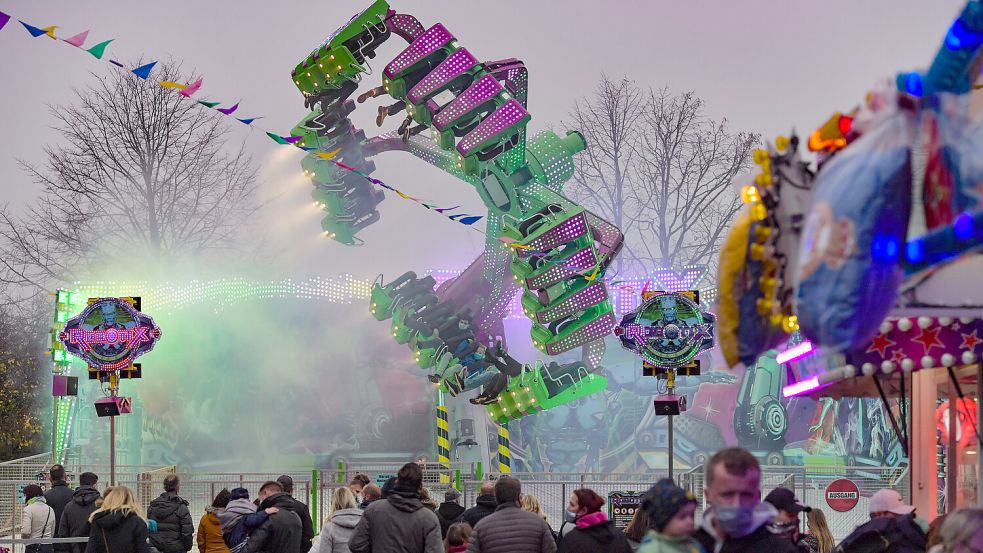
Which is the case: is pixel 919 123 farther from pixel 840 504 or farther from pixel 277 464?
pixel 277 464

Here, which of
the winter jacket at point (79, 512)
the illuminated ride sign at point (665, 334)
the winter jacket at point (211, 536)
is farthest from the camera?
the illuminated ride sign at point (665, 334)

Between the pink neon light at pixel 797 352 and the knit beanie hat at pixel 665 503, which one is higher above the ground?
the pink neon light at pixel 797 352

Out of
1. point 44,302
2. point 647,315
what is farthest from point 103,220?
point 647,315

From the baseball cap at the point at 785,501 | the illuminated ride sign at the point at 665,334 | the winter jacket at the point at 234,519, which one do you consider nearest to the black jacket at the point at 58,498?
the winter jacket at the point at 234,519

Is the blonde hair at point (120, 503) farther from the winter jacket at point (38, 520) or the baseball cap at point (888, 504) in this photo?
the baseball cap at point (888, 504)

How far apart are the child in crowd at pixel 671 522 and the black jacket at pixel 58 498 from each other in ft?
36.4

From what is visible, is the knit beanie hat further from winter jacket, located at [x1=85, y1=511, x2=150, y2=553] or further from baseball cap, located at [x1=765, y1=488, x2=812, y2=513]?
winter jacket, located at [x1=85, y1=511, x2=150, y2=553]

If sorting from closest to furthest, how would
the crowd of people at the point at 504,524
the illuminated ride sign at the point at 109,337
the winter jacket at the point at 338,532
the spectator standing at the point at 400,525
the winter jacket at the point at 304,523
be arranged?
the crowd of people at the point at 504,524
the spectator standing at the point at 400,525
the winter jacket at the point at 338,532
the winter jacket at the point at 304,523
the illuminated ride sign at the point at 109,337

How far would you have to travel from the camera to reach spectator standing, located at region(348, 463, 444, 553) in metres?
8.52

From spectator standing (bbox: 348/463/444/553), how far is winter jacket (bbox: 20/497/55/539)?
20.9 feet

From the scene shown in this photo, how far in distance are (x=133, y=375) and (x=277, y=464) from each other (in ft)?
48.6

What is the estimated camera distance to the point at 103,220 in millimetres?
39625

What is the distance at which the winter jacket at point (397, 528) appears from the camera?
853 cm

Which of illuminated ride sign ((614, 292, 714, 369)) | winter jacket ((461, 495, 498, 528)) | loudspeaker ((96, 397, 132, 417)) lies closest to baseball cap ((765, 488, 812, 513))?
winter jacket ((461, 495, 498, 528))
